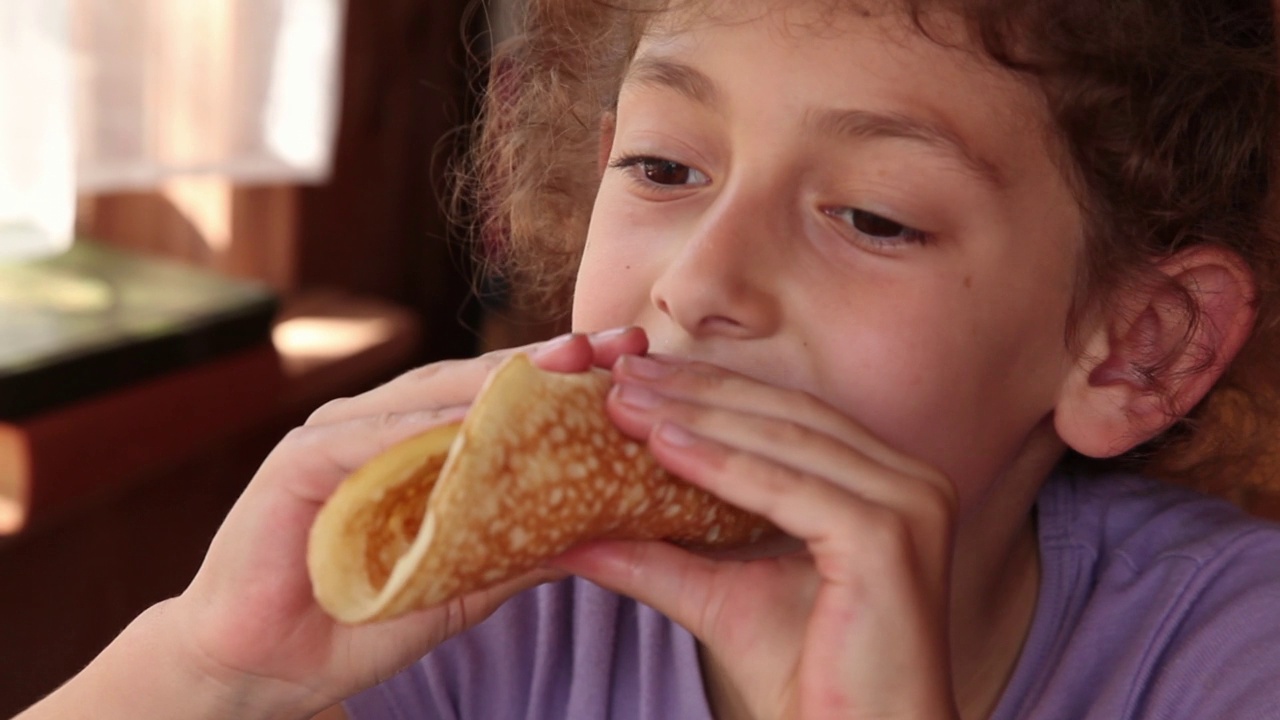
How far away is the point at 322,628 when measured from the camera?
1163 mm

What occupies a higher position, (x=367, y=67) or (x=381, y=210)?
(x=367, y=67)

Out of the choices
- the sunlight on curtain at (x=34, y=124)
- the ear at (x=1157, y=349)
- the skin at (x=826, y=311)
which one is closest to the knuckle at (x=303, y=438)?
the skin at (x=826, y=311)

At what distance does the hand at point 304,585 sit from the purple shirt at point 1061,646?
193 millimetres

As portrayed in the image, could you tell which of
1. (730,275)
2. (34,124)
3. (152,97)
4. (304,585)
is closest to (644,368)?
(730,275)

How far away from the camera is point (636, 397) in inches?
37.9

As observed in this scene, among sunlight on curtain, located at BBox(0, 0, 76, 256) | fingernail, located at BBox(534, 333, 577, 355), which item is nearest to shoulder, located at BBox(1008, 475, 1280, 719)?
fingernail, located at BBox(534, 333, 577, 355)

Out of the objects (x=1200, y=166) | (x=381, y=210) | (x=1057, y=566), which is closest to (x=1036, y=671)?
(x=1057, y=566)

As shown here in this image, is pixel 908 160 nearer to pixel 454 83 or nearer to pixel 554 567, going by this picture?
pixel 554 567

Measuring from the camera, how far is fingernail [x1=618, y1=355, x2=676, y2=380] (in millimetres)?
977

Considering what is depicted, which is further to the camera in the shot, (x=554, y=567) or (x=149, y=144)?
(x=149, y=144)

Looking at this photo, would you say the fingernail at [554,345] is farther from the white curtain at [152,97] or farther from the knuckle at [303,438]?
the white curtain at [152,97]

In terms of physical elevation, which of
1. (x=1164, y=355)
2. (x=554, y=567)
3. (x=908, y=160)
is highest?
(x=908, y=160)

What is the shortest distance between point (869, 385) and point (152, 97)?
2209 mm

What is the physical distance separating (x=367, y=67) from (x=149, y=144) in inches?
40.9
